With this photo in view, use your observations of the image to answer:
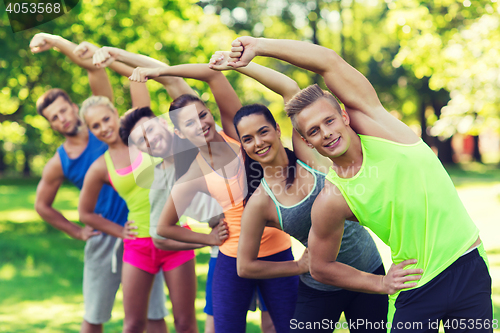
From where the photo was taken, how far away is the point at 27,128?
1118 cm

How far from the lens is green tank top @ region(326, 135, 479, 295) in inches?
83.4

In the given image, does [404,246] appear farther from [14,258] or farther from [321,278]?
[14,258]

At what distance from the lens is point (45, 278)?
25.5 ft

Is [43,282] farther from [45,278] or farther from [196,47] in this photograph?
[196,47]

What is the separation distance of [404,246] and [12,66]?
8983mm

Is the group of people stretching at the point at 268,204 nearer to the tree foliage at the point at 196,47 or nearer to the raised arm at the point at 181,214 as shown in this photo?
the raised arm at the point at 181,214

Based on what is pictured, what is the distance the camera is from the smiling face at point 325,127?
2.18m

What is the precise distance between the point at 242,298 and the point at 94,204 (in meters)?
1.68

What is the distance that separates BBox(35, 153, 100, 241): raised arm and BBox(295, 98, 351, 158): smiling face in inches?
108

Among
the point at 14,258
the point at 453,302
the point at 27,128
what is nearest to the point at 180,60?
the point at 27,128

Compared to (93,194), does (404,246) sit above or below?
below

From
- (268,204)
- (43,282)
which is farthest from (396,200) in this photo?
(43,282)

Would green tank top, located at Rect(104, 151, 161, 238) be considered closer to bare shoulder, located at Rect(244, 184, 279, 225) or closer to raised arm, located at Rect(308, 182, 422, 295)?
bare shoulder, located at Rect(244, 184, 279, 225)

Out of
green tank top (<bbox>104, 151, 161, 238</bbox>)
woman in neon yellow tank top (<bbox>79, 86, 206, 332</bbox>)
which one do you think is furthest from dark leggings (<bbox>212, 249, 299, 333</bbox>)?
green tank top (<bbox>104, 151, 161, 238</bbox>)
